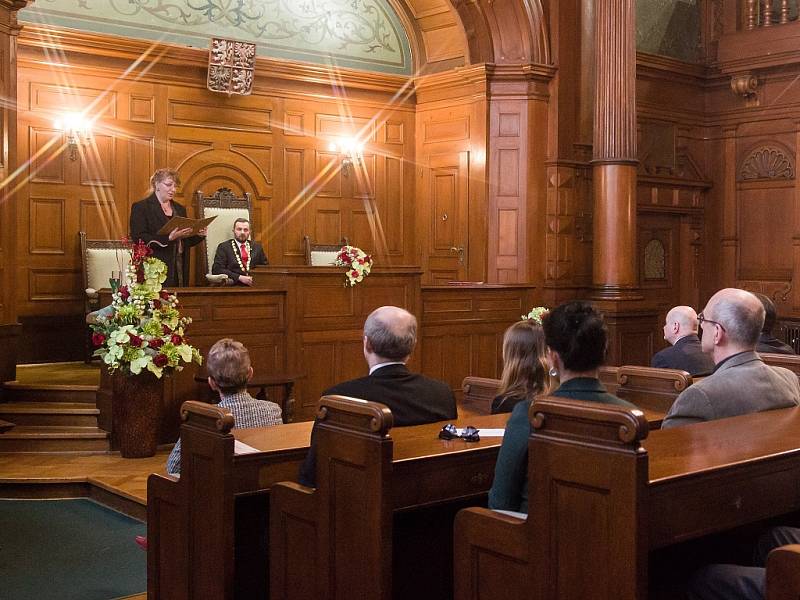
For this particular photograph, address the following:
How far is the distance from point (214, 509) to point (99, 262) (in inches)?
218

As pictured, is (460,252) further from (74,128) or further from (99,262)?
(74,128)

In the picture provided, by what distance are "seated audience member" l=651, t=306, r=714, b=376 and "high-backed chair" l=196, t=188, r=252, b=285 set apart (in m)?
4.46

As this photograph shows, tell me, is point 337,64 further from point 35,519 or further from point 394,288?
point 35,519

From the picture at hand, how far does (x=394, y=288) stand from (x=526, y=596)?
5596 millimetres

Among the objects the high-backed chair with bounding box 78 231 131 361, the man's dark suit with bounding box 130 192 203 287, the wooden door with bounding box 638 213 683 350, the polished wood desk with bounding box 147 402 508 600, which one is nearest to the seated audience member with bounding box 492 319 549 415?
the polished wood desk with bounding box 147 402 508 600

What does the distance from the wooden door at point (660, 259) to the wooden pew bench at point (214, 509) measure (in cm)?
756

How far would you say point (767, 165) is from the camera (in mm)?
10930

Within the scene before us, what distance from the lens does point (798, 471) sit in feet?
9.68

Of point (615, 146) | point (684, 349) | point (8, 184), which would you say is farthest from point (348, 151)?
point (684, 349)

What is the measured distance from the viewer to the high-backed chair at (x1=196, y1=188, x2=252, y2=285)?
9188mm

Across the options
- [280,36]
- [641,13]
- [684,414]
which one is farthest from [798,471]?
[641,13]

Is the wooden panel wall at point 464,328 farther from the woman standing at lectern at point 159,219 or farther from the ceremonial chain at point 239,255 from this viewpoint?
Result: the woman standing at lectern at point 159,219

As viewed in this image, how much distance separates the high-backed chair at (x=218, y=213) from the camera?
919cm

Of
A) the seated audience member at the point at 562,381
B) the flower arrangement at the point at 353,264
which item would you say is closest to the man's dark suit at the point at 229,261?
the flower arrangement at the point at 353,264
